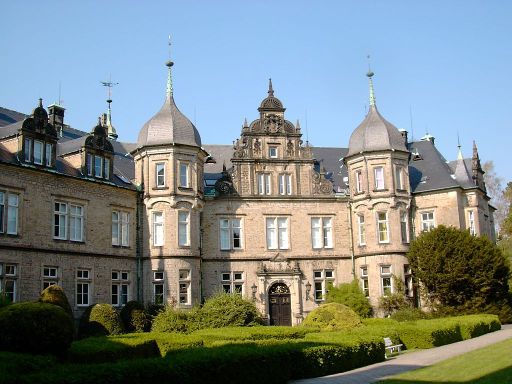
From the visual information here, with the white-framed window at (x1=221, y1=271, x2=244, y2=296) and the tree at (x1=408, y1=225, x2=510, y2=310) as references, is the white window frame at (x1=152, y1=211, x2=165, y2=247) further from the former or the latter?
the tree at (x1=408, y1=225, x2=510, y2=310)

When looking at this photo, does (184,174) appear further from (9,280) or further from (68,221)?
(9,280)

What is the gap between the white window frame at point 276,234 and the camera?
37.0 metres

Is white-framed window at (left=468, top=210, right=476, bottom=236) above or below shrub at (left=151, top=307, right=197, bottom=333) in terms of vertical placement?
above

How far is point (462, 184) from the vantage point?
3856 centimetres

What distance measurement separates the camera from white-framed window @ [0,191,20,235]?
87.6 ft

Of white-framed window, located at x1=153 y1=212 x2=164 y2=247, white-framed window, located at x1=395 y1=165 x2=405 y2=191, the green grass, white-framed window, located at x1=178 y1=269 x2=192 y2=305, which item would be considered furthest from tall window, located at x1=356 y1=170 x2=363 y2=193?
the green grass

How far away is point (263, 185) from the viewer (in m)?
37.3

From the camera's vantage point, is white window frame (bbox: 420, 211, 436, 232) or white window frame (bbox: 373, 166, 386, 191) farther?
white window frame (bbox: 420, 211, 436, 232)

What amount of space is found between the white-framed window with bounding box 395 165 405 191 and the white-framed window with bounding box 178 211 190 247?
12699 mm

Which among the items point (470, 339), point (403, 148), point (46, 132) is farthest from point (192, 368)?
point (403, 148)

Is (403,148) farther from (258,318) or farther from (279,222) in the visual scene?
(258,318)

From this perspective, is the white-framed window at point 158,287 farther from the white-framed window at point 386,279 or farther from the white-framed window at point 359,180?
the white-framed window at point 359,180

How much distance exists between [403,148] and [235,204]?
1062 centimetres

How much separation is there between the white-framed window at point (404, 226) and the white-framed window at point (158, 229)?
552 inches
